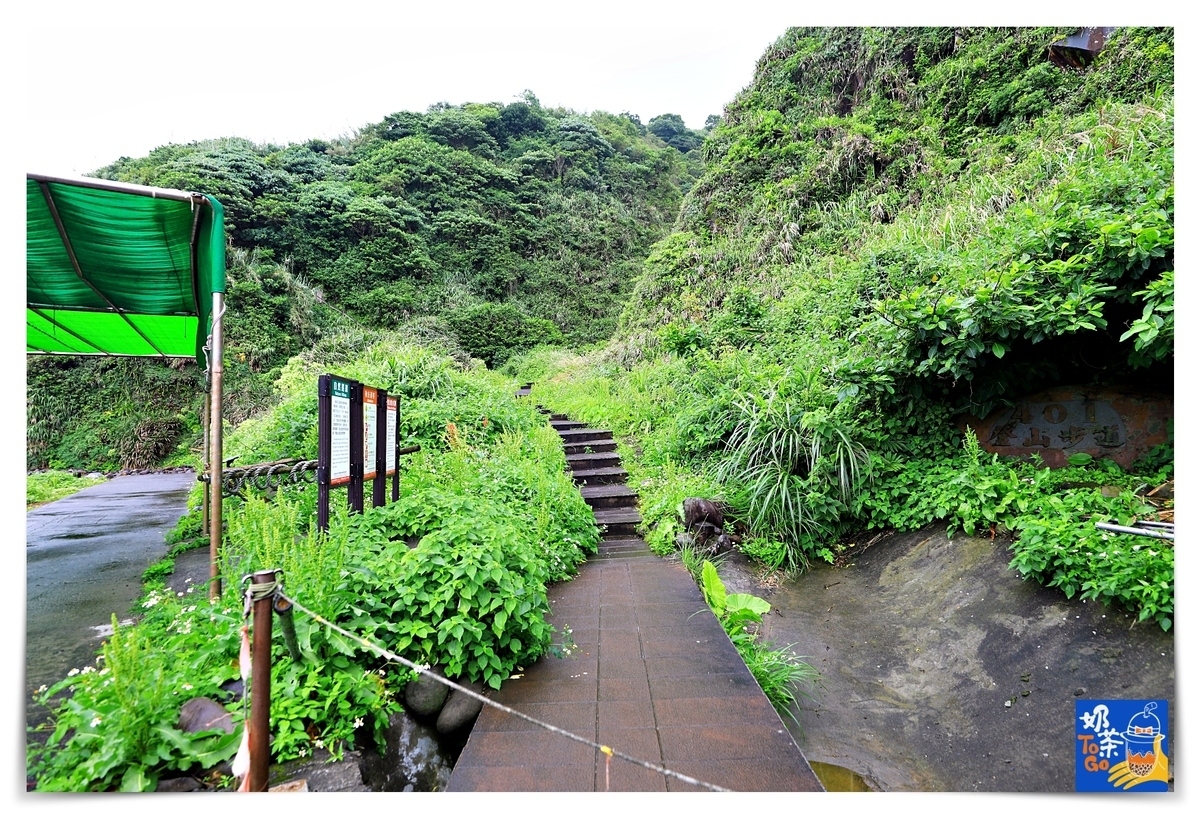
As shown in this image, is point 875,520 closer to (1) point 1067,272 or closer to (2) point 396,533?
(1) point 1067,272

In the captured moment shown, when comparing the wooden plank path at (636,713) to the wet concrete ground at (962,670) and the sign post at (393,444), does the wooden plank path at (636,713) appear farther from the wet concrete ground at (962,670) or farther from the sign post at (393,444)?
the sign post at (393,444)

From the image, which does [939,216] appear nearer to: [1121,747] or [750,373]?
[750,373]

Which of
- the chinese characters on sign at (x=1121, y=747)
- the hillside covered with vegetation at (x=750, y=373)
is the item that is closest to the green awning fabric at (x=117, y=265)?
the hillside covered with vegetation at (x=750, y=373)

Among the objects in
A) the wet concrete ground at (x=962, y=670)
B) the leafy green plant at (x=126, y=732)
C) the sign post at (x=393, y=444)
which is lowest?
the wet concrete ground at (x=962, y=670)

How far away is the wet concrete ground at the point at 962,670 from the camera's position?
2.63 meters

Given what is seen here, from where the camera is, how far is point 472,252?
2073 centimetres

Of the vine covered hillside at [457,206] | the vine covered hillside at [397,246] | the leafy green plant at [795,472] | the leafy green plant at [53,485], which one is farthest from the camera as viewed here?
the vine covered hillside at [457,206]

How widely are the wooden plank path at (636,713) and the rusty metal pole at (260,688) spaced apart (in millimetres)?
657

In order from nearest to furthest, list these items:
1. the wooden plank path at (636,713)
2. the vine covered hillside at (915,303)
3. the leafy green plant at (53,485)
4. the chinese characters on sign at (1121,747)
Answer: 1. the wooden plank path at (636,713)
2. the chinese characters on sign at (1121,747)
3. the vine covered hillside at (915,303)
4. the leafy green plant at (53,485)

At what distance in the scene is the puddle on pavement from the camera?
101 inches

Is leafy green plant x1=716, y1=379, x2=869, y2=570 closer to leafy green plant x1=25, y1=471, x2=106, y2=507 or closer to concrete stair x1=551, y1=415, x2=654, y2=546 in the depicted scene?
concrete stair x1=551, y1=415, x2=654, y2=546

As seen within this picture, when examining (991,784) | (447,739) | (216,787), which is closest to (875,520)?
(991,784)

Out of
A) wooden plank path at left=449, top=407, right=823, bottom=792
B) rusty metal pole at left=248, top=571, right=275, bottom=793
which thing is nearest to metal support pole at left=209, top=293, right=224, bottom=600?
rusty metal pole at left=248, top=571, right=275, bottom=793

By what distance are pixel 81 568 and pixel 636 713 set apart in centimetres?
489
